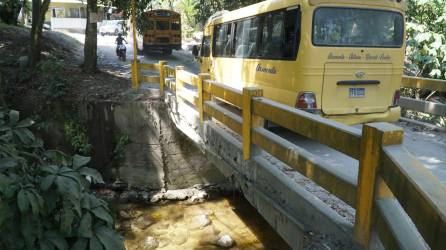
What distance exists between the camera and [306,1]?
5.91 m

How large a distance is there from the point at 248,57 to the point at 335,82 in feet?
7.11

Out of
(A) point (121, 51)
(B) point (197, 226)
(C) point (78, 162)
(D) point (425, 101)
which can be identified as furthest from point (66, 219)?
(A) point (121, 51)

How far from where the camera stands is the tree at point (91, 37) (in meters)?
11.2

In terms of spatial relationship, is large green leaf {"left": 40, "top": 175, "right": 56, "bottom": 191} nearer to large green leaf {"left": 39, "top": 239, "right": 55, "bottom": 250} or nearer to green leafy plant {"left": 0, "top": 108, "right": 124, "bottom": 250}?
green leafy plant {"left": 0, "top": 108, "right": 124, "bottom": 250}

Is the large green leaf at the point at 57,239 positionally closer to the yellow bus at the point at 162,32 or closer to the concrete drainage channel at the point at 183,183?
the concrete drainage channel at the point at 183,183

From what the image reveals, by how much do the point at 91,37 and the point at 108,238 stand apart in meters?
10.1

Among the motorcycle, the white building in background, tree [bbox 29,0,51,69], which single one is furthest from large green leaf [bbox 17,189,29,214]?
the white building in background

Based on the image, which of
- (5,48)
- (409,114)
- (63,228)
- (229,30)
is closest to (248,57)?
(229,30)

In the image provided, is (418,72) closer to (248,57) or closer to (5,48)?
(248,57)

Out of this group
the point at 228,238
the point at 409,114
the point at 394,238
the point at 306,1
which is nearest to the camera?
the point at 394,238

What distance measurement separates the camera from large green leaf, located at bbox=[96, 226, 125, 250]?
2.58 meters

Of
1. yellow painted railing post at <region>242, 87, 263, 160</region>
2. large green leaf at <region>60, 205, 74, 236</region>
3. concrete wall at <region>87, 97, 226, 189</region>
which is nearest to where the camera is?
large green leaf at <region>60, 205, 74, 236</region>

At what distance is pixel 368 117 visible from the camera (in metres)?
6.54

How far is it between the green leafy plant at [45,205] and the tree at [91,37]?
8994 millimetres
